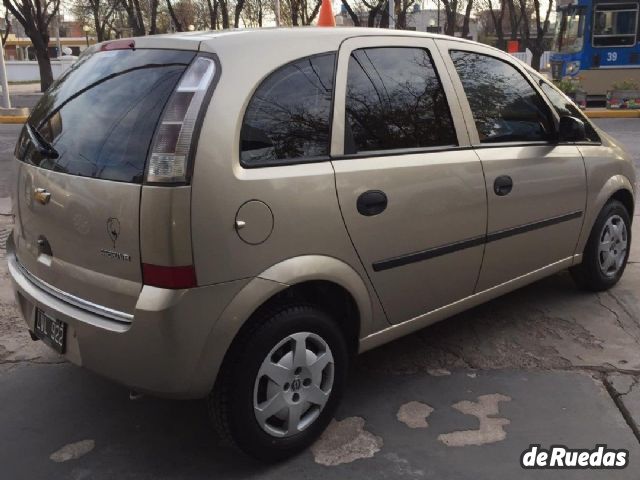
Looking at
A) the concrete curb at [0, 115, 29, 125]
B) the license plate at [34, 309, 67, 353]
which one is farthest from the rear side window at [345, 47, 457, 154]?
the concrete curb at [0, 115, 29, 125]

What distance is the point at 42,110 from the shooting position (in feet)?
9.91

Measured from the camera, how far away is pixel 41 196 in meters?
2.66

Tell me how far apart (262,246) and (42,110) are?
4.47ft

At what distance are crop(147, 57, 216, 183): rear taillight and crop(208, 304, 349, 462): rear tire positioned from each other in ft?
2.14

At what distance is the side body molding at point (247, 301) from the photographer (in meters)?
2.36

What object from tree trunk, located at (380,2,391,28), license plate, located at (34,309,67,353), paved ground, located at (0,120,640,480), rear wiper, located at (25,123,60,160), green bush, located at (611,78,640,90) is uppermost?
tree trunk, located at (380,2,391,28)

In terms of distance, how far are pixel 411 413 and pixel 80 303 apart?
1.55 metres

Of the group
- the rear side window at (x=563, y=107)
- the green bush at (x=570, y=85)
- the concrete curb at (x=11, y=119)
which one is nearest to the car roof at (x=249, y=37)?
the rear side window at (x=563, y=107)

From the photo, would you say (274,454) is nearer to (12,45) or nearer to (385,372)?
(385,372)

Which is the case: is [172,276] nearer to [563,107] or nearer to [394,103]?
[394,103]

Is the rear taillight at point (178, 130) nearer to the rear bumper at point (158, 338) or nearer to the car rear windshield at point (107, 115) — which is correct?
the car rear windshield at point (107, 115)

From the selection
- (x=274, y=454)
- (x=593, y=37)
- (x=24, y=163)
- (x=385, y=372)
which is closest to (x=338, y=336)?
(x=274, y=454)

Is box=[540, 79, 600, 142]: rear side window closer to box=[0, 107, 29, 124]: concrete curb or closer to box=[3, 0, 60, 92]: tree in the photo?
box=[0, 107, 29, 124]: concrete curb

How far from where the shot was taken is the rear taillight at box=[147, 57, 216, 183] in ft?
7.43
